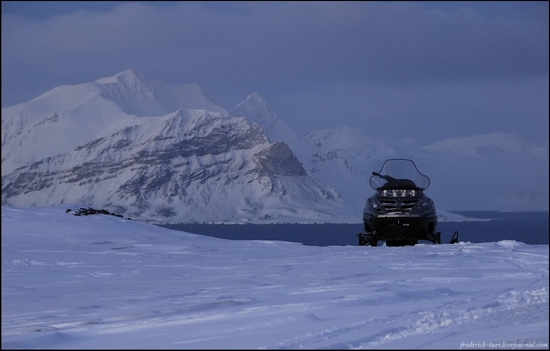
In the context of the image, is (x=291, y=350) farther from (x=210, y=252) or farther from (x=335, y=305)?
(x=210, y=252)

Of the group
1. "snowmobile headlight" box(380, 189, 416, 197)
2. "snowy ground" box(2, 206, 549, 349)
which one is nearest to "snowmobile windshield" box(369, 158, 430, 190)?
"snowmobile headlight" box(380, 189, 416, 197)

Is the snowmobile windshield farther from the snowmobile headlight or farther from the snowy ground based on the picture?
the snowy ground

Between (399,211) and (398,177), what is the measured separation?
1561 millimetres

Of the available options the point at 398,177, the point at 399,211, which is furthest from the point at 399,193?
the point at 398,177

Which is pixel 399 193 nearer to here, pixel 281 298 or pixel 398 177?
pixel 398 177

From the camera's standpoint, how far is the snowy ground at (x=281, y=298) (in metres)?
10.3

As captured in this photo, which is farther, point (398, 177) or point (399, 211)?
point (398, 177)

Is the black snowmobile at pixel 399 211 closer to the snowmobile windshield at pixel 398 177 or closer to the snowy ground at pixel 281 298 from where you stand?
the snowmobile windshield at pixel 398 177

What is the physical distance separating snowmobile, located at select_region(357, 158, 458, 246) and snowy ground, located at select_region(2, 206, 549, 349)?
0.91 metres

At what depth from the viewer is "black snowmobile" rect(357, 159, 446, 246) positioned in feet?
80.0

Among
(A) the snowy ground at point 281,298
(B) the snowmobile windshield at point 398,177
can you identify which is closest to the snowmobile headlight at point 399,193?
(B) the snowmobile windshield at point 398,177

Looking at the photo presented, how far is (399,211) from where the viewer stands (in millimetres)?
24297

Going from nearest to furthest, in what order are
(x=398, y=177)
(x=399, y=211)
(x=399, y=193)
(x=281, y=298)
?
(x=281, y=298), (x=399, y=211), (x=399, y=193), (x=398, y=177)

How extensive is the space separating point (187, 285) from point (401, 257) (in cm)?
668
